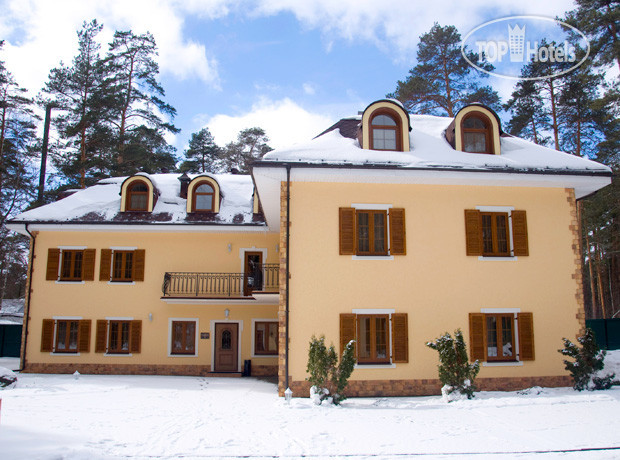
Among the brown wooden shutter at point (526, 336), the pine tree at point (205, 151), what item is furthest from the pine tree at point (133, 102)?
the brown wooden shutter at point (526, 336)

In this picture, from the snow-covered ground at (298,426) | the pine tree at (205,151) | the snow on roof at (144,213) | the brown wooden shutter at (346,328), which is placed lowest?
the snow-covered ground at (298,426)

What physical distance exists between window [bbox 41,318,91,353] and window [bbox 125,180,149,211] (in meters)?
4.91

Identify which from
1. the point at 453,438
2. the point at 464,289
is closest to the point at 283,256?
the point at 464,289

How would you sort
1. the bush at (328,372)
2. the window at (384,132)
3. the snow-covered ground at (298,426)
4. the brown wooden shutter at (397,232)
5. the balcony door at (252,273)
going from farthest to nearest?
the balcony door at (252,273)
the window at (384,132)
the brown wooden shutter at (397,232)
the bush at (328,372)
the snow-covered ground at (298,426)

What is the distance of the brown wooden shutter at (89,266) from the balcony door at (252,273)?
234 inches

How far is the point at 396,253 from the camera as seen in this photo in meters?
12.8

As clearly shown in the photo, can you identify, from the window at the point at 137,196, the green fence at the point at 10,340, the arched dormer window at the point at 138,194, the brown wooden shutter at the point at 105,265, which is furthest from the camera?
the green fence at the point at 10,340

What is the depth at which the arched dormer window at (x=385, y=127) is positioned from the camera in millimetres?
13609

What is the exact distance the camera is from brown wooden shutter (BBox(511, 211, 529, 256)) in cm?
1318

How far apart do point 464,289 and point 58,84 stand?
28.9 m

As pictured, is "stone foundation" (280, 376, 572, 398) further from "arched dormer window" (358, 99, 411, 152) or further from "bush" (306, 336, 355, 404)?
"arched dormer window" (358, 99, 411, 152)

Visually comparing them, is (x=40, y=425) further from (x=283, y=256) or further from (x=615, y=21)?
(x=615, y=21)

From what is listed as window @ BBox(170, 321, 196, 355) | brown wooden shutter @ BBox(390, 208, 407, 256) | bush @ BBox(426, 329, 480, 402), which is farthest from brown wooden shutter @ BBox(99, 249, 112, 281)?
bush @ BBox(426, 329, 480, 402)

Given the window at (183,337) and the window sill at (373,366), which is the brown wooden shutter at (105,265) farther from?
the window sill at (373,366)
